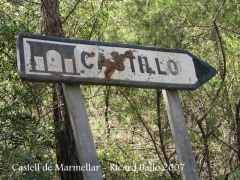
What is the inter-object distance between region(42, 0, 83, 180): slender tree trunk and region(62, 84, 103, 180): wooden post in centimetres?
101

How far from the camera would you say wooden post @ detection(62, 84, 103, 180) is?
1541 millimetres

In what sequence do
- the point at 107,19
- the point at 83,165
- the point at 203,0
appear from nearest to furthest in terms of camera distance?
the point at 83,165, the point at 203,0, the point at 107,19

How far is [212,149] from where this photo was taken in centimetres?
389

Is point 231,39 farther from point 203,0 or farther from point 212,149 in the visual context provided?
point 212,149

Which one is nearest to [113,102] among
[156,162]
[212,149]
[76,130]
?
[156,162]

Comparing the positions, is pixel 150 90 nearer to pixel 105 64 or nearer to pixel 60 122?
pixel 60 122

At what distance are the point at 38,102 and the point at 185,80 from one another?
4.96 ft

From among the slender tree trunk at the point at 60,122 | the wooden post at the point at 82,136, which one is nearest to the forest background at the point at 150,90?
the slender tree trunk at the point at 60,122

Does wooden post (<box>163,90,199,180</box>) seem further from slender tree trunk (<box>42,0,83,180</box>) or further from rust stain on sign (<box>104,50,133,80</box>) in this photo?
slender tree trunk (<box>42,0,83,180</box>)

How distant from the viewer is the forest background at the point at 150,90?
9.79ft

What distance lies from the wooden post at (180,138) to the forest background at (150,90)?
1094 millimetres

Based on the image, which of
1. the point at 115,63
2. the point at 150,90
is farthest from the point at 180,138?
the point at 150,90

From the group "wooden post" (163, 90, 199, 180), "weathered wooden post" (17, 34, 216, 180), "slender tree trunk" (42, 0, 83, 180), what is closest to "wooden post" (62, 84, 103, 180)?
"weathered wooden post" (17, 34, 216, 180)

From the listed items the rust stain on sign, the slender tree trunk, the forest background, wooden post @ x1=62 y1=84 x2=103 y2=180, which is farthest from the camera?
the forest background
